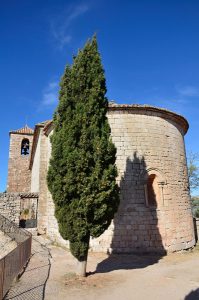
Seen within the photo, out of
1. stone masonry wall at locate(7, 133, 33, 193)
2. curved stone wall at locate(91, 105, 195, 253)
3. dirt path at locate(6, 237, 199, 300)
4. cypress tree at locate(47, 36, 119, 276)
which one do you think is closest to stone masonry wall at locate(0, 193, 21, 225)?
dirt path at locate(6, 237, 199, 300)

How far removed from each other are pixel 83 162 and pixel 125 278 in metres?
3.38

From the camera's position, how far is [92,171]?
750 cm

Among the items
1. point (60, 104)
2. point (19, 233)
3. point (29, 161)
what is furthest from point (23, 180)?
point (60, 104)

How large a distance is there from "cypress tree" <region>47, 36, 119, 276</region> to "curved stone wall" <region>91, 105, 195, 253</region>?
364cm

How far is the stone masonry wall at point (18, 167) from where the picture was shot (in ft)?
88.4

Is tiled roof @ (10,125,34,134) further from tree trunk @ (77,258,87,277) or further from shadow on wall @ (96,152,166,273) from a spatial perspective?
tree trunk @ (77,258,87,277)

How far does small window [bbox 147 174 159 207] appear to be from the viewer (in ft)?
39.0

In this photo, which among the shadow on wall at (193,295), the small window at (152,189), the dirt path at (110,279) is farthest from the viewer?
the small window at (152,189)

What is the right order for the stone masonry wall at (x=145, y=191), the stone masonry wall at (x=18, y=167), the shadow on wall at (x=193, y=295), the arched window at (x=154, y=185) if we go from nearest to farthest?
the shadow on wall at (x=193, y=295)
the stone masonry wall at (x=145, y=191)
the arched window at (x=154, y=185)
the stone masonry wall at (x=18, y=167)

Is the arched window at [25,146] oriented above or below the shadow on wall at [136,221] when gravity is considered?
above

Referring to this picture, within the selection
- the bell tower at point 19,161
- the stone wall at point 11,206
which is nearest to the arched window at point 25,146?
the bell tower at point 19,161

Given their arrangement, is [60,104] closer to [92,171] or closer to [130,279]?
[92,171]

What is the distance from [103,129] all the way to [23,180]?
2132cm

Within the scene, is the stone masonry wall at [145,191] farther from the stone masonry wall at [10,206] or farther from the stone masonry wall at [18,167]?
the stone masonry wall at [18,167]
